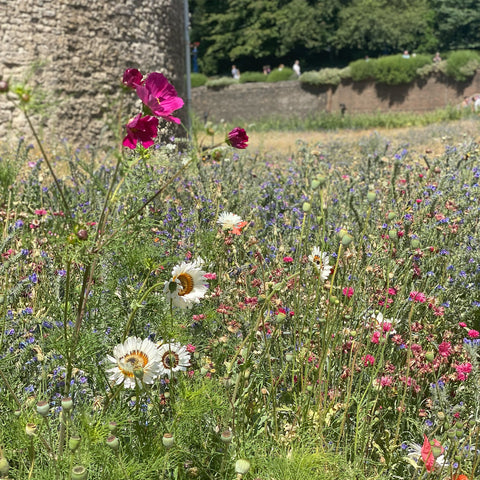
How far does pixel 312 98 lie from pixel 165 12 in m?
19.6

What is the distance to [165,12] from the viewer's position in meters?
9.97

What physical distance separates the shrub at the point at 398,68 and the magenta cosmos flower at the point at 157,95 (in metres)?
28.7

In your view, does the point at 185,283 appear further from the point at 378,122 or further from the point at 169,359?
the point at 378,122

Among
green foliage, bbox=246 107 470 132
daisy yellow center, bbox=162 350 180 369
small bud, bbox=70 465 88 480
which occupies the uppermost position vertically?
small bud, bbox=70 465 88 480

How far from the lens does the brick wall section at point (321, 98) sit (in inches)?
1095

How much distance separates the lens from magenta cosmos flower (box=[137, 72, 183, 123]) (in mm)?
1334

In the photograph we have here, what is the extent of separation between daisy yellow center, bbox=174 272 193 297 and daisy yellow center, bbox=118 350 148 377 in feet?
0.82

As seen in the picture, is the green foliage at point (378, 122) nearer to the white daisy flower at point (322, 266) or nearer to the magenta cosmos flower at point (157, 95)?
the white daisy flower at point (322, 266)

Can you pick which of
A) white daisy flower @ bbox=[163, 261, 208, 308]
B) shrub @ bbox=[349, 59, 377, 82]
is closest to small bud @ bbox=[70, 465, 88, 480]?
white daisy flower @ bbox=[163, 261, 208, 308]

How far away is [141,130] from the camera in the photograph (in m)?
1.41

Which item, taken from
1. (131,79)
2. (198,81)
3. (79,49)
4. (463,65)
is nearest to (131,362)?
(131,79)

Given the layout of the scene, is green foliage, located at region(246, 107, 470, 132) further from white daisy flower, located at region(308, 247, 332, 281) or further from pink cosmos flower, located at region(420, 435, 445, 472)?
pink cosmos flower, located at region(420, 435, 445, 472)

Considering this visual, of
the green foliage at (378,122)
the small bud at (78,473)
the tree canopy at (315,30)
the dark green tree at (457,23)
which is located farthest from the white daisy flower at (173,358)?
the dark green tree at (457,23)

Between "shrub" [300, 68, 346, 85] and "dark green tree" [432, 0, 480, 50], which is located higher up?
"dark green tree" [432, 0, 480, 50]
